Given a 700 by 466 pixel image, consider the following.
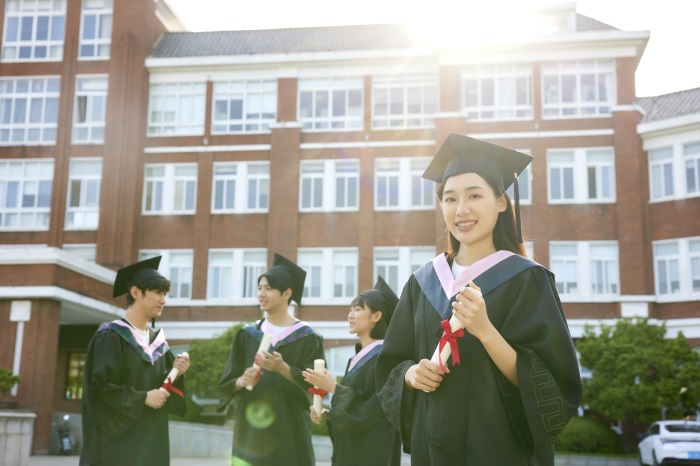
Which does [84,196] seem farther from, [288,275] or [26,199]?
[288,275]

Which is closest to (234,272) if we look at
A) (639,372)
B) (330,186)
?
(330,186)

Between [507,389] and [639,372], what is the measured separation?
22172mm

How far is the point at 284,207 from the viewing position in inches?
1218

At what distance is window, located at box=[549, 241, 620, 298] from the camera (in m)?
29.0

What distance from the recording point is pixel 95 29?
108 feet

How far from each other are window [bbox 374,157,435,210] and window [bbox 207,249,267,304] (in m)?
4.73

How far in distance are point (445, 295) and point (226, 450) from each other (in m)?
20.9

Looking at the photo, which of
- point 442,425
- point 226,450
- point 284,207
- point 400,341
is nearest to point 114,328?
point 400,341

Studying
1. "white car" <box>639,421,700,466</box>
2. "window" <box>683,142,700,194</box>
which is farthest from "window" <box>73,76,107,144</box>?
"white car" <box>639,421,700,466</box>

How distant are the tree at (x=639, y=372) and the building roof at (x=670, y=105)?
8244mm

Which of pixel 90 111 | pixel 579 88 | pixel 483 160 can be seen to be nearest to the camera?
pixel 483 160

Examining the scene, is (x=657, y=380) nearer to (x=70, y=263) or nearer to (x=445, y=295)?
(x=70, y=263)

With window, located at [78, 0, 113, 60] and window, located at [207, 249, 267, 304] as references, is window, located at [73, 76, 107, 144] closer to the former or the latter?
window, located at [78, 0, 113, 60]

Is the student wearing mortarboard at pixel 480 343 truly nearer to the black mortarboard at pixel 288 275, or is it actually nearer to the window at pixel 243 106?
the black mortarboard at pixel 288 275
